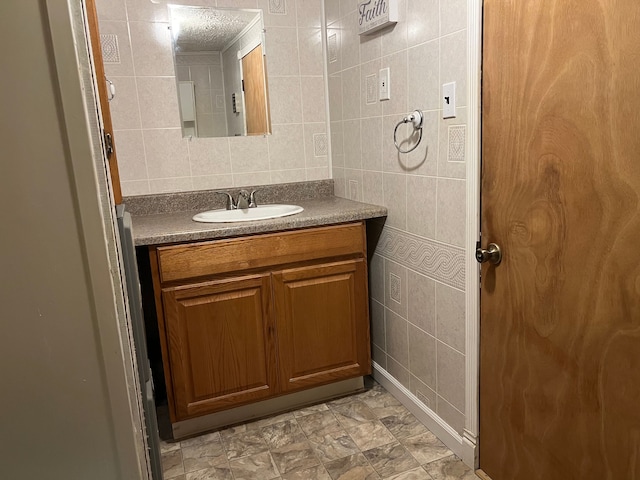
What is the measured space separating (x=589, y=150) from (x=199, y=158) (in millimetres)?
1679

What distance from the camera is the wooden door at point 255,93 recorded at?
2.23m

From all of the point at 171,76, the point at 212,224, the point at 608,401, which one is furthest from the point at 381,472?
the point at 171,76

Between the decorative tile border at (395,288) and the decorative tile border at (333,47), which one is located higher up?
the decorative tile border at (333,47)

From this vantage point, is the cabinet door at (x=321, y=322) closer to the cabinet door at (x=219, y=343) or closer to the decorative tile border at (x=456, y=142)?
the cabinet door at (x=219, y=343)

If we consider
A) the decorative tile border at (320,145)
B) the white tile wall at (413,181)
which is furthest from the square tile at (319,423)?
the decorative tile border at (320,145)

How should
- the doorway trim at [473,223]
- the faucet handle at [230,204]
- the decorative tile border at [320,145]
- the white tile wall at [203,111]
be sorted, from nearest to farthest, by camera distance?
the doorway trim at [473,223] → the white tile wall at [203,111] → the faucet handle at [230,204] → the decorative tile border at [320,145]

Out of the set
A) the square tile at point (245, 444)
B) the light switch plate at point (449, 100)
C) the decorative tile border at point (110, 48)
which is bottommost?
the square tile at point (245, 444)

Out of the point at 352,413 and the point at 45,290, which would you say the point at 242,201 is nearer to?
the point at 352,413

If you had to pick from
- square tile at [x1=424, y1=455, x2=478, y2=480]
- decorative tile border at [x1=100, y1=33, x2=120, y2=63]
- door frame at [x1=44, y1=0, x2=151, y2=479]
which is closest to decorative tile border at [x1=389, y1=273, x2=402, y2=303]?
square tile at [x1=424, y1=455, x2=478, y2=480]

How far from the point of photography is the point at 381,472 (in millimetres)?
1691

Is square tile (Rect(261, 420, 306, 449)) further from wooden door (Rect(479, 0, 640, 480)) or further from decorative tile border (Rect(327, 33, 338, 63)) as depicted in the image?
decorative tile border (Rect(327, 33, 338, 63))

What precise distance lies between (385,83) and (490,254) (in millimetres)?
854

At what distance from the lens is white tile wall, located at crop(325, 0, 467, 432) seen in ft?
5.16

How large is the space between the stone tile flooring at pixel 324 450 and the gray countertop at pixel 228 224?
0.84 metres
